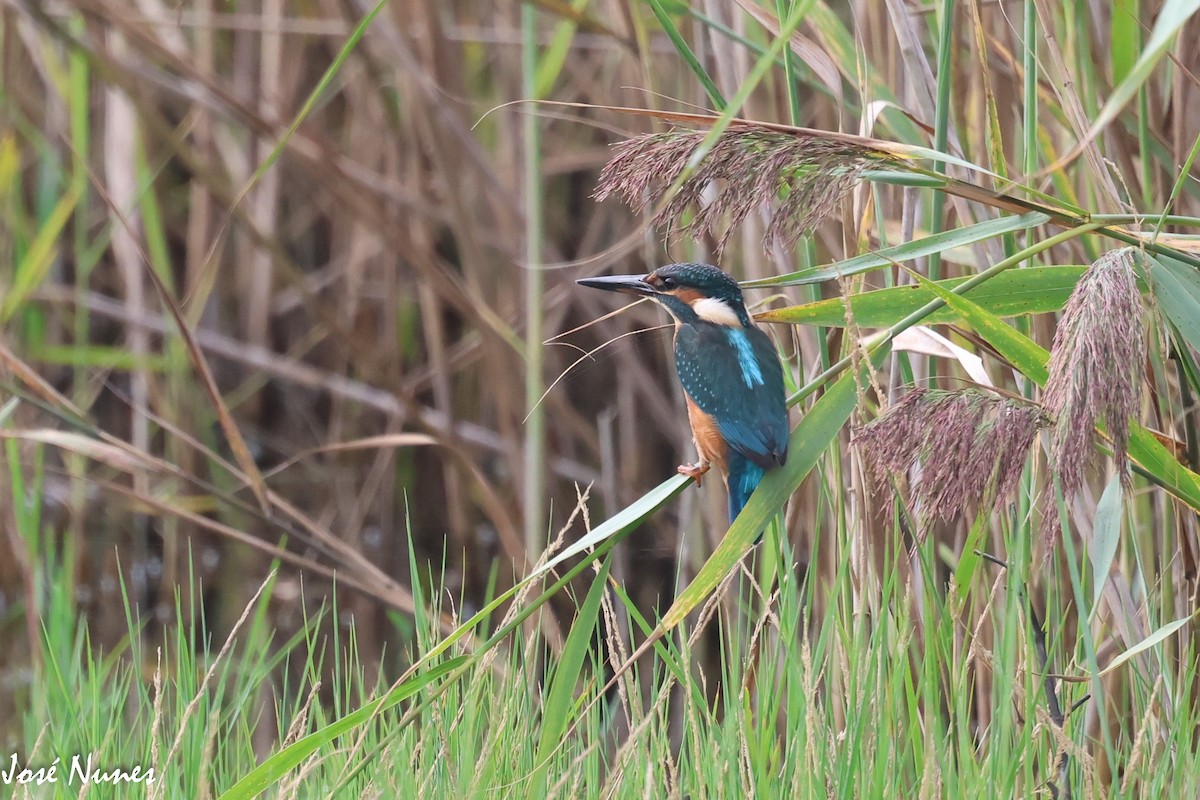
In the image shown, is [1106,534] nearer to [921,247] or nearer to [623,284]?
[921,247]

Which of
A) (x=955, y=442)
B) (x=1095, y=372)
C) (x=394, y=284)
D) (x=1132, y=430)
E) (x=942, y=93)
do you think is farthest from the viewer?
(x=394, y=284)

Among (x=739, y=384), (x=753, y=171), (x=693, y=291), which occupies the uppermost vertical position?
(x=753, y=171)

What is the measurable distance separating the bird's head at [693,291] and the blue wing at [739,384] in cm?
2

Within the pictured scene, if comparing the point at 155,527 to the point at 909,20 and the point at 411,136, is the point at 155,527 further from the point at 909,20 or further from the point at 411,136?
the point at 909,20

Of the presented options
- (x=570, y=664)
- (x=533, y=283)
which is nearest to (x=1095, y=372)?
(x=570, y=664)

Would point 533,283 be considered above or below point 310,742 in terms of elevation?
above

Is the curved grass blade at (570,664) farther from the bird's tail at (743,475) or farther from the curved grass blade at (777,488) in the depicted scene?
the bird's tail at (743,475)

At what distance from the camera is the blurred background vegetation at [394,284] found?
201cm

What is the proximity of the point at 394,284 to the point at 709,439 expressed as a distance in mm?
2015

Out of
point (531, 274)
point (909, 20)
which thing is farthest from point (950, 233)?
point (531, 274)

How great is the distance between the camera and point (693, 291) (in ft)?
6.10

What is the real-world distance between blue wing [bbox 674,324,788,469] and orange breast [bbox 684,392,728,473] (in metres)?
0.03

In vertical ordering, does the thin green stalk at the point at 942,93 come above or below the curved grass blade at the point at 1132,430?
above

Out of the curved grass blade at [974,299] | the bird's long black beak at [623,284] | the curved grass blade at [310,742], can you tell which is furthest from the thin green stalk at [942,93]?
the curved grass blade at [310,742]
